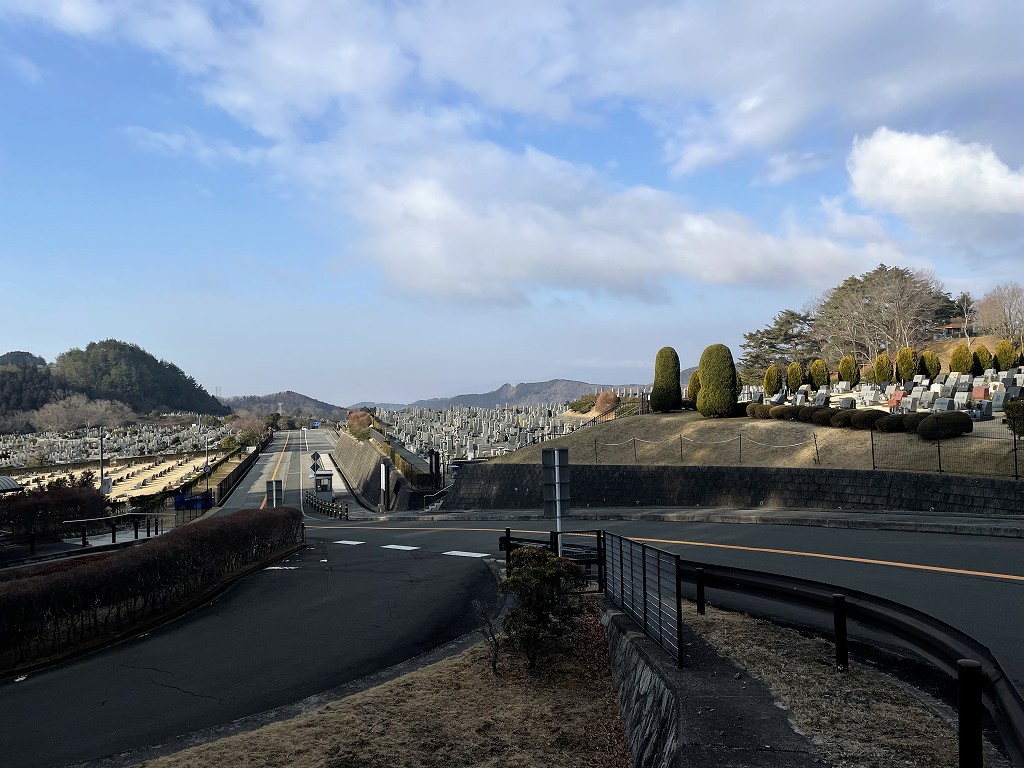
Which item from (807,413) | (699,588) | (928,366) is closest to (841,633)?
(699,588)

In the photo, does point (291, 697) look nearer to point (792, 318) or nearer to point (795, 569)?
point (795, 569)

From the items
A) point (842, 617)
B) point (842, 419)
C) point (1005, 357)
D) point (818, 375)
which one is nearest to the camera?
point (842, 617)

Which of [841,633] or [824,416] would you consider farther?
[824,416]

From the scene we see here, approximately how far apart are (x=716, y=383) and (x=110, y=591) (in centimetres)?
3396

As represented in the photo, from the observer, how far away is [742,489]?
24.2 m

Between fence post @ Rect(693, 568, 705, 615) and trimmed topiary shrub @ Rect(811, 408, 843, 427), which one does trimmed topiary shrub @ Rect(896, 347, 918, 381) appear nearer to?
trimmed topiary shrub @ Rect(811, 408, 843, 427)

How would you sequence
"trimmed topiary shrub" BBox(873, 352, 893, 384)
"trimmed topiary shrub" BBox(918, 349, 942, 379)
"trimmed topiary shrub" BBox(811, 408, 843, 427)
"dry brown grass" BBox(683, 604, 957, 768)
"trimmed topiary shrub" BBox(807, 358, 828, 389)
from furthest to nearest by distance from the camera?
"trimmed topiary shrub" BBox(807, 358, 828, 389) < "trimmed topiary shrub" BBox(918, 349, 942, 379) < "trimmed topiary shrub" BBox(873, 352, 893, 384) < "trimmed topiary shrub" BBox(811, 408, 843, 427) < "dry brown grass" BBox(683, 604, 957, 768)

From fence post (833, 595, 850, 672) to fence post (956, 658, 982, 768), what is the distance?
2.40m

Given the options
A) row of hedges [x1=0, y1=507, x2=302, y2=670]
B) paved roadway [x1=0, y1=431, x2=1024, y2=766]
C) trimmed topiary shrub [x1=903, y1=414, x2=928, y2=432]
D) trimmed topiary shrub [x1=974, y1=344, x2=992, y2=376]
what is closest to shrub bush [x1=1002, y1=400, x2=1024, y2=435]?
trimmed topiary shrub [x1=903, y1=414, x2=928, y2=432]

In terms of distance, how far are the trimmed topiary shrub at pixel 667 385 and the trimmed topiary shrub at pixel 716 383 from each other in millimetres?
4913

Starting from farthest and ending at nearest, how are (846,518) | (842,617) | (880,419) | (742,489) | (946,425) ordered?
(880,419)
(742,489)
(946,425)
(846,518)
(842,617)

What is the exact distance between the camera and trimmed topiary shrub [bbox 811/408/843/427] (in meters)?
30.5

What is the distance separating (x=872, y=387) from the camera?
39750mm

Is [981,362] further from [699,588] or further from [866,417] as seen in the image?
[699,588]
